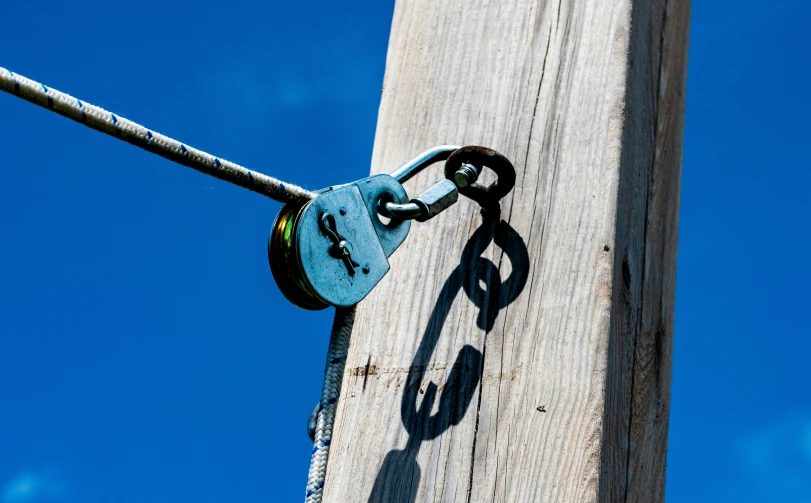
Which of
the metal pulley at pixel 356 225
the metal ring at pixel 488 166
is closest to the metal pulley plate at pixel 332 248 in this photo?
the metal pulley at pixel 356 225

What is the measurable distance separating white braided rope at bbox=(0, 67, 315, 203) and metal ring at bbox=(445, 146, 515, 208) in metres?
0.19

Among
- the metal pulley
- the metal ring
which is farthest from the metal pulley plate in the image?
the metal ring

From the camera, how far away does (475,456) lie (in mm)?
1307

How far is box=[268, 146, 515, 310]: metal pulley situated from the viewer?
51.4 inches

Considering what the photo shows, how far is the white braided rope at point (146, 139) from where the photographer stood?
1.16 metres

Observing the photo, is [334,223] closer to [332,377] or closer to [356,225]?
[356,225]

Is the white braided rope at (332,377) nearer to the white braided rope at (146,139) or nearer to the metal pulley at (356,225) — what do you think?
the metal pulley at (356,225)

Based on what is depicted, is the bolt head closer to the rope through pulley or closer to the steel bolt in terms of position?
the rope through pulley

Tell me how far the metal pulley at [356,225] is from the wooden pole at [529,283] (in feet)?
0.21

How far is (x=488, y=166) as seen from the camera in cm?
142

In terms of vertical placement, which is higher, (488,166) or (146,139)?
(488,166)

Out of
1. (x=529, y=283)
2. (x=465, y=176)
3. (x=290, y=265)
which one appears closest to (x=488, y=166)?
(x=465, y=176)

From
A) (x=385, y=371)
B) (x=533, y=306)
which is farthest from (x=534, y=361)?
(x=385, y=371)

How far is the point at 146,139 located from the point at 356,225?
0.27 metres
